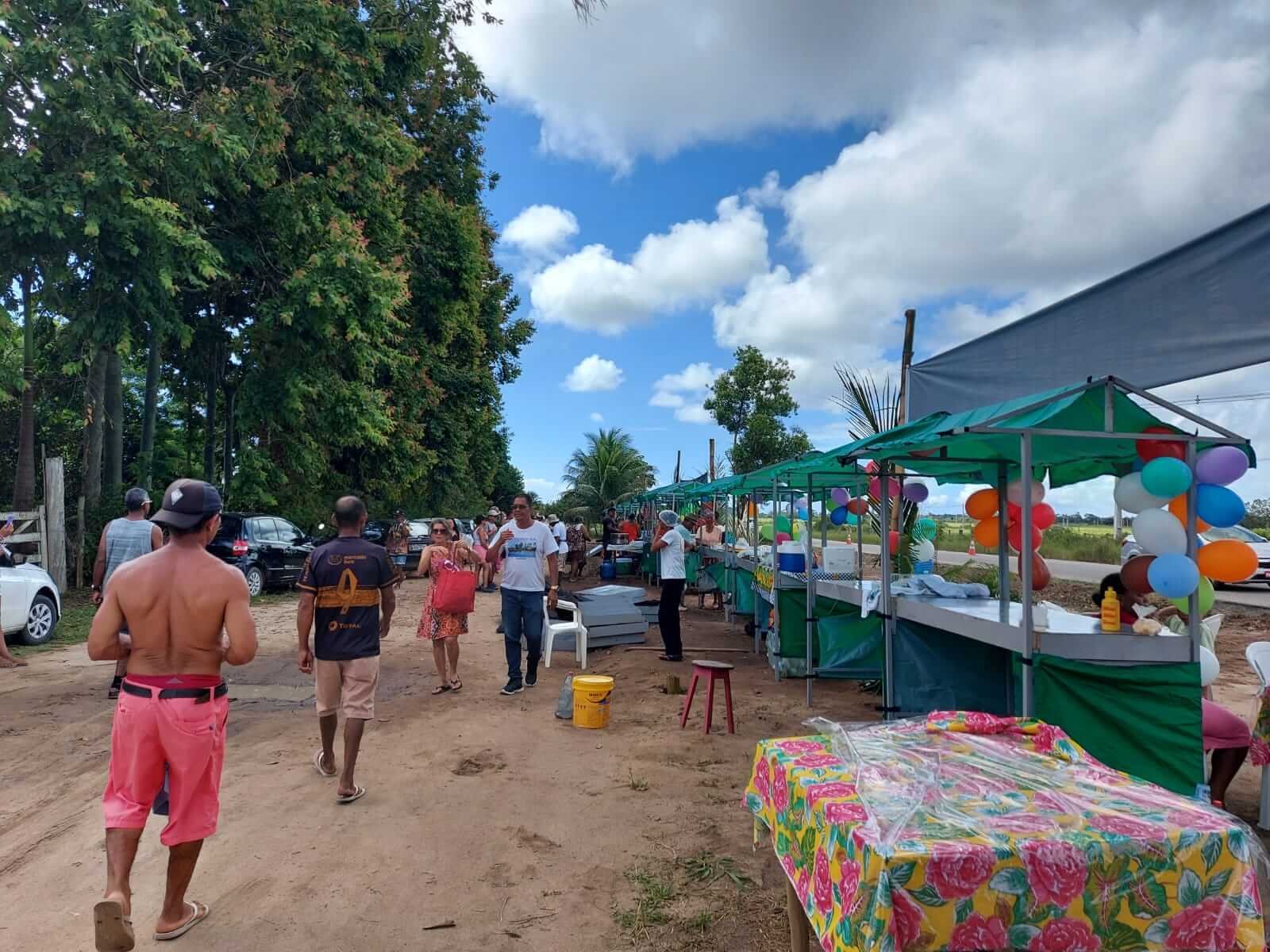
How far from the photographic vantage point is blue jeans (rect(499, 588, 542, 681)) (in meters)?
7.30

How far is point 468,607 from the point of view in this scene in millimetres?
7207

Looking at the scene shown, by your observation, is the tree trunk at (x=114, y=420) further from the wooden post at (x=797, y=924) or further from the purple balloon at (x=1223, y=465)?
the purple balloon at (x=1223, y=465)

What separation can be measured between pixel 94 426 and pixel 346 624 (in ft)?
44.8

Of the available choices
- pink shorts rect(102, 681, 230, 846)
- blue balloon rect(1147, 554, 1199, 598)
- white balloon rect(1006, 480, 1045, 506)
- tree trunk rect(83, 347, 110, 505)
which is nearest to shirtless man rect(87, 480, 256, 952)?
pink shorts rect(102, 681, 230, 846)

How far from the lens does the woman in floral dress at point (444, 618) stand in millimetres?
7254

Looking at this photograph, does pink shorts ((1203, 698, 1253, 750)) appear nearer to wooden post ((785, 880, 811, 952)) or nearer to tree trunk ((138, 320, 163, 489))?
wooden post ((785, 880, 811, 952))

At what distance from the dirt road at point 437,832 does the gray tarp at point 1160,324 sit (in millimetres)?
3184

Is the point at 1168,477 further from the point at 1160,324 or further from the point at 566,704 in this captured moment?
the point at 566,704

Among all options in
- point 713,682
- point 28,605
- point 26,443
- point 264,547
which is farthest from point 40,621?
point 713,682

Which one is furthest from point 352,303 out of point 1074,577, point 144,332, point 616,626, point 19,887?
point 1074,577

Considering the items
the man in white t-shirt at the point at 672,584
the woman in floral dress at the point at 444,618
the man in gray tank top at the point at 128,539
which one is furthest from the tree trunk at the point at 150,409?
the man in white t-shirt at the point at 672,584

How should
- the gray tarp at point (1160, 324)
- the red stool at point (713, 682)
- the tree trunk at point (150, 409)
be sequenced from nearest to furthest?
the gray tarp at point (1160, 324), the red stool at point (713, 682), the tree trunk at point (150, 409)

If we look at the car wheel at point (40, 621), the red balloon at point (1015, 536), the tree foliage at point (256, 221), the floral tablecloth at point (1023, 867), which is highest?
the tree foliage at point (256, 221)

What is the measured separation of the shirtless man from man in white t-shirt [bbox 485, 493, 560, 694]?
4.07 metres
